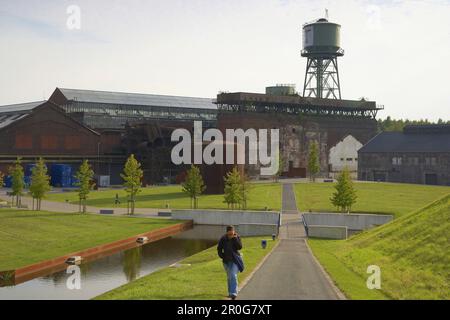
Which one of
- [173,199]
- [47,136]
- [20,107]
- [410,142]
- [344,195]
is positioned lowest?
[173,199]

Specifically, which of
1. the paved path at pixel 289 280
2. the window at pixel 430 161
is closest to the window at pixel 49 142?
the window at pixel 430 161

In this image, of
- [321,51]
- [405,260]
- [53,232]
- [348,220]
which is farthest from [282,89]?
[405,260]

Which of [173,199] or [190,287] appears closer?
[190,287]

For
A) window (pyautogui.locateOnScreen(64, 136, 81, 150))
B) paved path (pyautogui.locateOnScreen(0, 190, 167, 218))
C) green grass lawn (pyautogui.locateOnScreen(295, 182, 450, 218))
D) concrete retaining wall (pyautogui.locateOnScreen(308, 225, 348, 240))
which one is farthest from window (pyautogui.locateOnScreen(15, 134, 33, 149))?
concrete retaining wall (pyautogui.locateOnScreen(308, 225, 348, 240))

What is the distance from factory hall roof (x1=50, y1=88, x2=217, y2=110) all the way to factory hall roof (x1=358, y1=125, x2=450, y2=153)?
40.4 m

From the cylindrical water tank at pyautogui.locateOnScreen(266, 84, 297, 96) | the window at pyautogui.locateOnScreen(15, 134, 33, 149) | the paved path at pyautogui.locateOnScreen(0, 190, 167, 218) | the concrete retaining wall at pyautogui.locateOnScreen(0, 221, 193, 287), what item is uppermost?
the cylindrical water tank at pyautogui.locateOnScreen(266, 84, 297, 96)

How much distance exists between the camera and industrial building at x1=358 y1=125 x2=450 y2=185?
90.0 m

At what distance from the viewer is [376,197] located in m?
65.9

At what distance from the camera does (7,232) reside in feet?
127

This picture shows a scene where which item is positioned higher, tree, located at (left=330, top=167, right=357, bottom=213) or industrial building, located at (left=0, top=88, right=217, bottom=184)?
industrial building, located at (left=0, top=88, right=217, bottom=184)

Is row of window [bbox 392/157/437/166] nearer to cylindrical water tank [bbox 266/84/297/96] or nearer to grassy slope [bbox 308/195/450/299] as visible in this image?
cylindrical water tank [bbox 266/84/297/96]

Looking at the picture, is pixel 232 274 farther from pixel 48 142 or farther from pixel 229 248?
pixel 48 142

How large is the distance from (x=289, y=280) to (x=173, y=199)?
48.1 m
